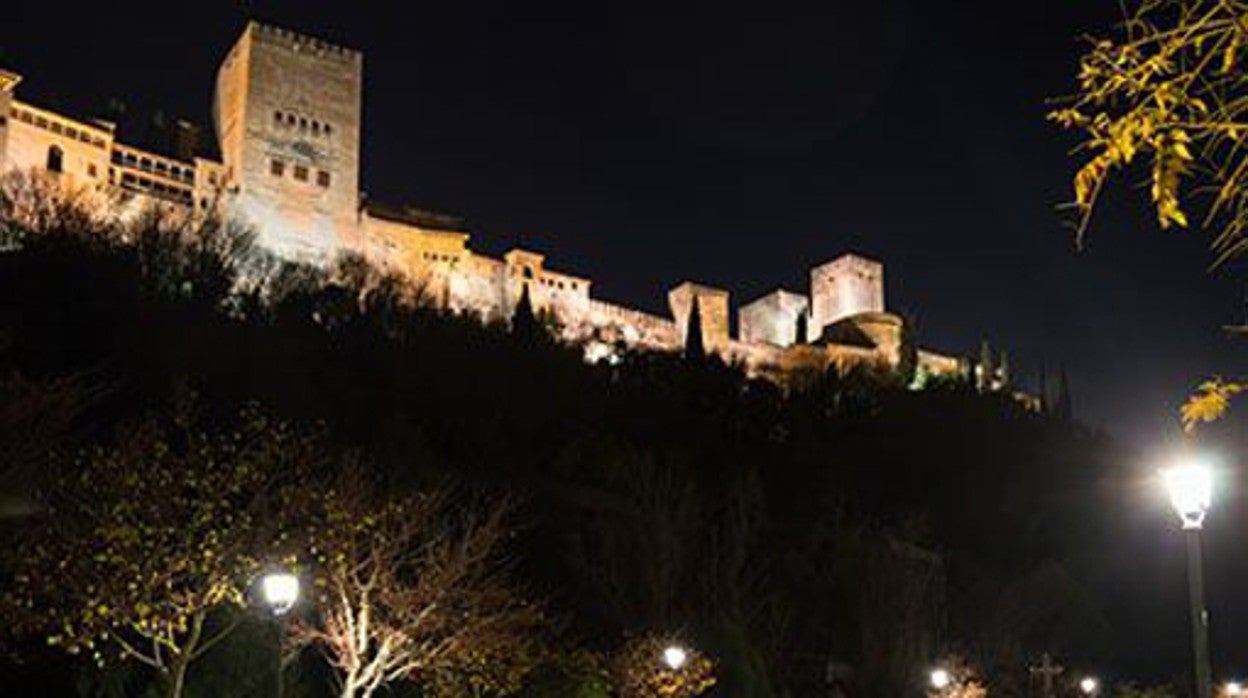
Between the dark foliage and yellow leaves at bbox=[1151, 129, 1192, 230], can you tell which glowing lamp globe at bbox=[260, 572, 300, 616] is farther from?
yellow leaves at bbox=[1151, 129, 1192, 230]

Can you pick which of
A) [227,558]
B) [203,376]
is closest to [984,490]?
[203,376]

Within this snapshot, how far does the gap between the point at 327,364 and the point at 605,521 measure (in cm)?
1211

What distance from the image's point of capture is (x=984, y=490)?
2368 inches

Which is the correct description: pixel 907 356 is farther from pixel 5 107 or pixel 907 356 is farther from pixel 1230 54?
pixel 1230 54

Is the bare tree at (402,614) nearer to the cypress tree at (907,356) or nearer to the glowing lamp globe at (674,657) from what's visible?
the glowing lamp globe at (674,657)

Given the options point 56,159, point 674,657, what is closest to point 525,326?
point 56,159

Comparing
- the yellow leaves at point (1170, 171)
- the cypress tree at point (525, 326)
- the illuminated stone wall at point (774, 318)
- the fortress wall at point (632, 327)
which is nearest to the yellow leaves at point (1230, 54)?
the yellow leaves at point (1170, 171)

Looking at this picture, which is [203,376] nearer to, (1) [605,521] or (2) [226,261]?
(1) [605,521]

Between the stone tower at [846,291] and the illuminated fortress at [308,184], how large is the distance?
15319 mm

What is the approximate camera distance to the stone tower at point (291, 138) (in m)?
68.2

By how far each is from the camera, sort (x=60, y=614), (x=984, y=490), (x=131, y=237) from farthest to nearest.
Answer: (x=984, y=490) → (x=131, y=237) → (x=60, y=614)

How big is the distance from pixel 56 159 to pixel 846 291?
60.5m

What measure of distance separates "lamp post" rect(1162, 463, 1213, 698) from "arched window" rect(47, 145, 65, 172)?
5760 cm

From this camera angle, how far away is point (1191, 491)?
9.91m
